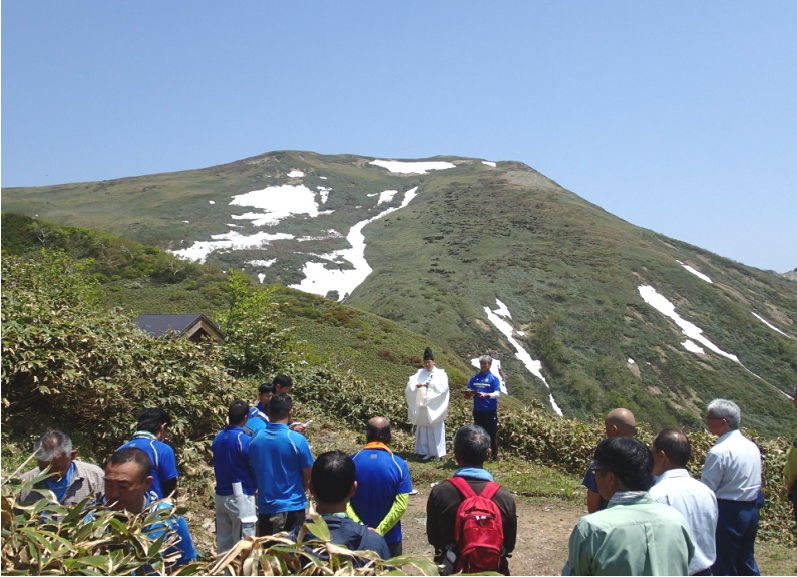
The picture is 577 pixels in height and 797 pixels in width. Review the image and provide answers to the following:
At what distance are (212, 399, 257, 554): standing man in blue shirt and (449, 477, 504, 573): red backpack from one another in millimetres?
2697

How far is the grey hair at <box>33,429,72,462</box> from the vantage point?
3.96 metres

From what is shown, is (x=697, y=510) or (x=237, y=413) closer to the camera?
(x=697, y=510)

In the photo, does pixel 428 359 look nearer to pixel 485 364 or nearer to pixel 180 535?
pixel 485 364

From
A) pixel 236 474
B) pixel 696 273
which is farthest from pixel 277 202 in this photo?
pixel 236 474

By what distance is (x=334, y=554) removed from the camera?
8.10 ft

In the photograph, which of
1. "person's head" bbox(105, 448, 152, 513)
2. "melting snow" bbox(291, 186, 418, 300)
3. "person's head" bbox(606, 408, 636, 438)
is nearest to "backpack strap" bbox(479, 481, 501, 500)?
"person's head" bbox(606, 408, 636, 438)

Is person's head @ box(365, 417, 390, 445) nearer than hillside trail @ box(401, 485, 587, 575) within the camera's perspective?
Yes

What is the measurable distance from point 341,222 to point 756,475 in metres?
106

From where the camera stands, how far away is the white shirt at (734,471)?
464 centimetres

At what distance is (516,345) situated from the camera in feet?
178

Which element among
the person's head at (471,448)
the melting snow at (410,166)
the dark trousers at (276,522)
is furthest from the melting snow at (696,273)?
the melting snow at (410,166)

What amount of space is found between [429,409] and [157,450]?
6.73m

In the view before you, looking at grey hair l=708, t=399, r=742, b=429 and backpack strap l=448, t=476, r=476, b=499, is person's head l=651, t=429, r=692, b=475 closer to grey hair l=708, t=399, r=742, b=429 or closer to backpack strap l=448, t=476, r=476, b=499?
grey hair l=708, t=399, r=742, b=429

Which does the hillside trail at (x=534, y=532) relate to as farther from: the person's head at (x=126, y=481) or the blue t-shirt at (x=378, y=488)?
the person's head at (x=126, y=481)
